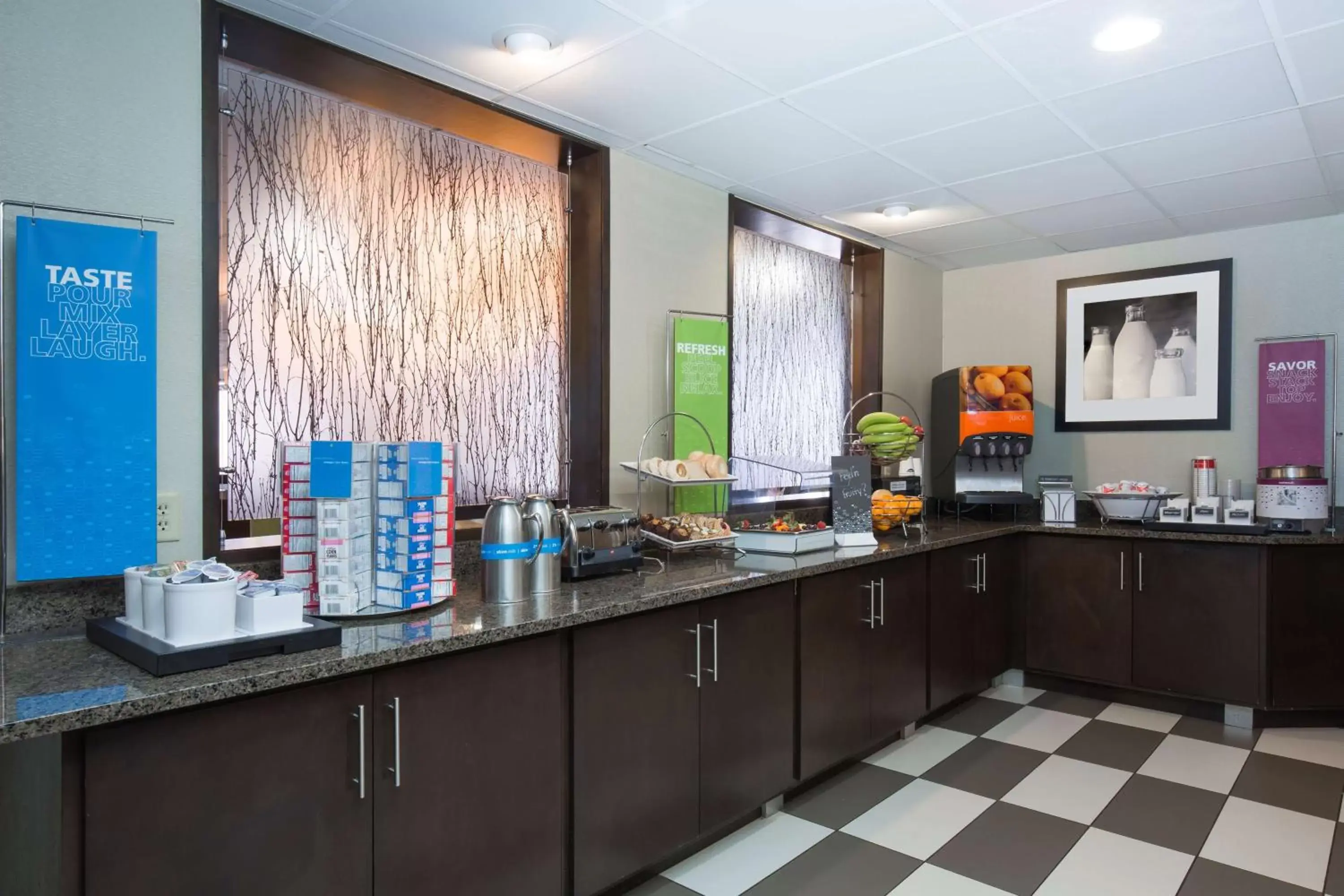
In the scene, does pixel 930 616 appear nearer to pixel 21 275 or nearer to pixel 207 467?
pixel 207 467

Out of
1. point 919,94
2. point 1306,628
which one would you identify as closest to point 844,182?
point 919,94

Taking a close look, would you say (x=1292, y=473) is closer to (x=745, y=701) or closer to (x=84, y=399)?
(x=745, y=701)

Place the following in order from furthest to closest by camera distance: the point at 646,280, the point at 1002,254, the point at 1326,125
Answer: the point at 1002,254
the point at 646,280
the point at 1326,125

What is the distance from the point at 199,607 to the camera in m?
→ 1.58

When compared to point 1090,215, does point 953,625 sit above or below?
below

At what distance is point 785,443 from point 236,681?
3.39 metres

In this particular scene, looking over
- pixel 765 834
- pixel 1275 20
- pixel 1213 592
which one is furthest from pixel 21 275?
pixel 1213 592

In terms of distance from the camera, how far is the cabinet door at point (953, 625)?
147 inches

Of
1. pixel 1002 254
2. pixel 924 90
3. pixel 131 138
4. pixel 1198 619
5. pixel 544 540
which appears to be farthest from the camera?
pixel 1002 254

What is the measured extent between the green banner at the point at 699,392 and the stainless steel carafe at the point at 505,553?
1260mm

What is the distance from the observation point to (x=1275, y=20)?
2.32 metres

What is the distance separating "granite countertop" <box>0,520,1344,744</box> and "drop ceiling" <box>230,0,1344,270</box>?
5.51 feet

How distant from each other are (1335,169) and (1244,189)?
0.34 meters

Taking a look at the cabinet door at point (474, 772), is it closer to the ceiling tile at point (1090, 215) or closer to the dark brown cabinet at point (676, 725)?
the dark brown cabinet at point (676, 725)
